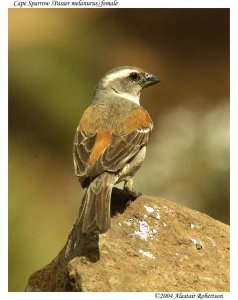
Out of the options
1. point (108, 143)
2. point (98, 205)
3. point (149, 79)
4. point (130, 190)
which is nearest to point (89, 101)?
point (149, 79)

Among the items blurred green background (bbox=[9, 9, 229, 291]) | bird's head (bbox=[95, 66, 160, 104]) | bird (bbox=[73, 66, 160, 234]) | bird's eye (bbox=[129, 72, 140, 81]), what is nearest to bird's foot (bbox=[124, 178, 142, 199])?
bird (bbox=[73, 66, 160, 234])

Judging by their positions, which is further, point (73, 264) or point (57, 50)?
point (57, 50)

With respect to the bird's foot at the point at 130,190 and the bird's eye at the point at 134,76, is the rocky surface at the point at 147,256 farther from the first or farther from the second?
the bird's eye at the point at 134,76

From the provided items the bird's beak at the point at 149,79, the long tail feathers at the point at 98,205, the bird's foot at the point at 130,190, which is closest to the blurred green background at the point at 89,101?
the bird's beak at the point at 149,79

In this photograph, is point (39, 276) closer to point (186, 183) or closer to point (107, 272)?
point (107, 272)

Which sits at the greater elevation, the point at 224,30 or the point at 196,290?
the point at 224,30

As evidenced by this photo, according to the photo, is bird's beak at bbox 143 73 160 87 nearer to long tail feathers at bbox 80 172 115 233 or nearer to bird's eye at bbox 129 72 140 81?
bird's eye at bbox 129 72 140 81

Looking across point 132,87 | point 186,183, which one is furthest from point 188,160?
point 132,87
